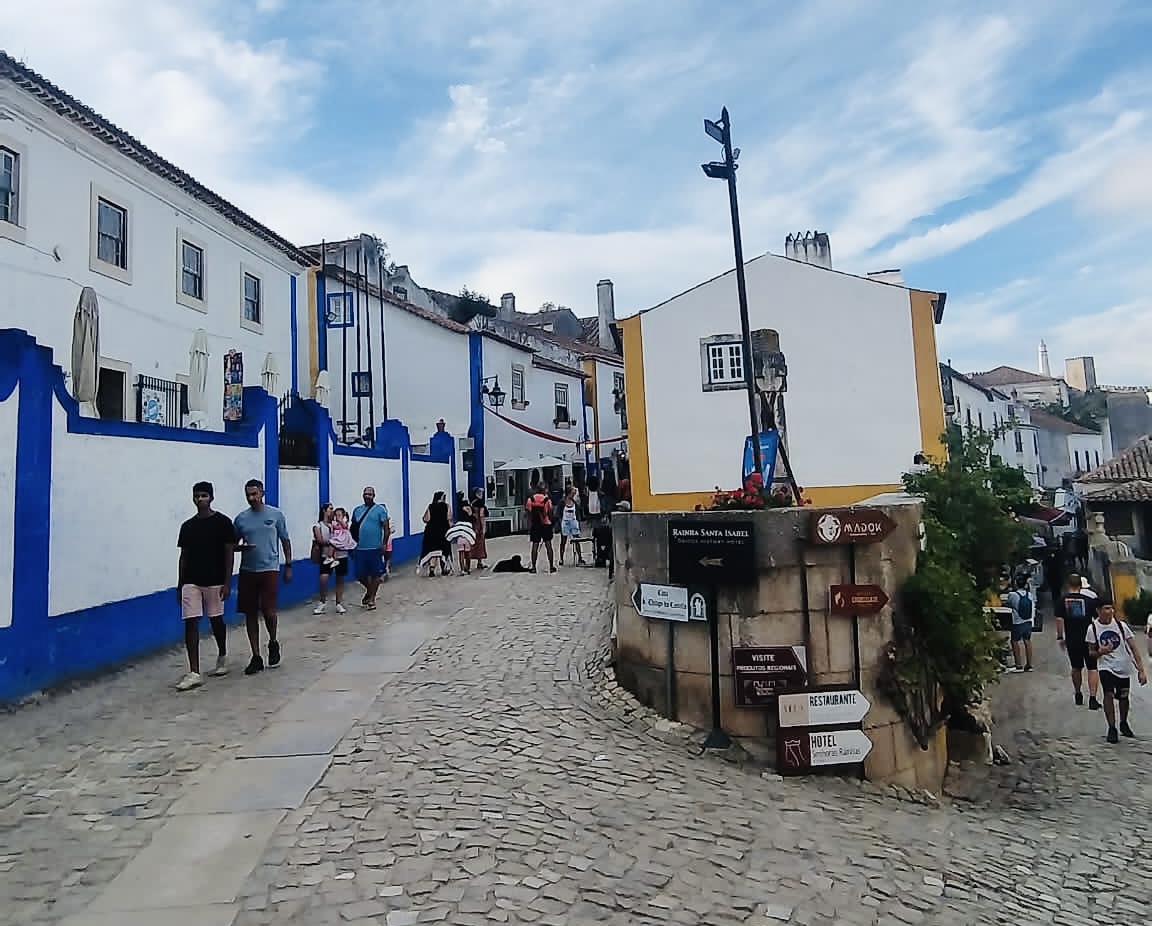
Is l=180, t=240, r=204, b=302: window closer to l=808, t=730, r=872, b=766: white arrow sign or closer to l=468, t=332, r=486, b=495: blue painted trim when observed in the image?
l=468, t=332, r=486, b=495: blue painted trim

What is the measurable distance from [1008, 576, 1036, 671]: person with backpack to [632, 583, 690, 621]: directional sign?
34.7 ft

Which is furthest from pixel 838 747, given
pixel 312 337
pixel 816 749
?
pixel 312 337

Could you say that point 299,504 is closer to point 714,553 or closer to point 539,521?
point 539,521

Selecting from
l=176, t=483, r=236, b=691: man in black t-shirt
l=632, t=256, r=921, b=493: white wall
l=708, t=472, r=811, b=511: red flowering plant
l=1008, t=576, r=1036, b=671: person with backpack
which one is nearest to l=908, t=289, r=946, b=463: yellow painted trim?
l=632, t=256, r=921, b=493: white wall

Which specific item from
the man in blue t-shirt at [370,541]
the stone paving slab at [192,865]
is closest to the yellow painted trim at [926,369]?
the man in blue t-shirt at [370,541]

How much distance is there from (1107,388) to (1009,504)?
7032 centimetres

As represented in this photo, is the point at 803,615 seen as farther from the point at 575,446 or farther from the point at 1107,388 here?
the point at 1107,388

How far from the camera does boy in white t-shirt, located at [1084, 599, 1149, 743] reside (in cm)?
1038

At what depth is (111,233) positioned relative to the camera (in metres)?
14.9

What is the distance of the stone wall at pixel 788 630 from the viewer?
22.0ft

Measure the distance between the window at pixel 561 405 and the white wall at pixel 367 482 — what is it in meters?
14.4

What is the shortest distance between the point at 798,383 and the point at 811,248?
7.78 metres

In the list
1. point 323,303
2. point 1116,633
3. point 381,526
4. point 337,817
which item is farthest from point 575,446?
point 337,817

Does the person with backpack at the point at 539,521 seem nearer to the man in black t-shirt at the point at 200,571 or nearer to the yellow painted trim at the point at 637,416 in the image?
the yellow painted trim at the point at 637,416
